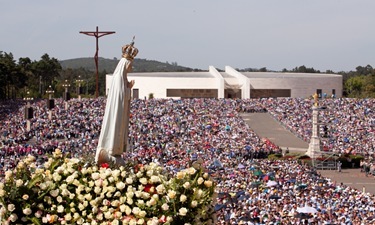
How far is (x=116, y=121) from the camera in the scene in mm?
10289

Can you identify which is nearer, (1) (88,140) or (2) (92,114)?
(1) (88,140)

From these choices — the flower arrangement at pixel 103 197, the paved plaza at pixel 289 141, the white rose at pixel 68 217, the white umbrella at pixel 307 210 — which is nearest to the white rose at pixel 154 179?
the flower arrangement at pixel 103 197

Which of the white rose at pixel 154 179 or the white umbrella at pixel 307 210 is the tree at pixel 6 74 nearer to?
the white umbrella at pixel 307 210

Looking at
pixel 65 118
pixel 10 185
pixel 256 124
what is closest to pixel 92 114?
pixel 65 118

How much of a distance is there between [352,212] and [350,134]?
A: 34.1m

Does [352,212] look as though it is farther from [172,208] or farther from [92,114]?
[92,114]

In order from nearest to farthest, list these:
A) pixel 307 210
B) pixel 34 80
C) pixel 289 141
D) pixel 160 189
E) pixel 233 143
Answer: pixel 160 189 < pixel 307 210 < pixel 233 143 < pixel 289 141 < pixel 34 80

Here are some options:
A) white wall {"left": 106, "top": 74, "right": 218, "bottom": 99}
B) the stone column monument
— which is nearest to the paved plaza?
the stone column monument

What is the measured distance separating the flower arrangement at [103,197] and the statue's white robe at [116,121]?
3.50ft

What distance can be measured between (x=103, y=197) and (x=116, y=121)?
159cm

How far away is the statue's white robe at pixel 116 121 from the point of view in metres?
10.3

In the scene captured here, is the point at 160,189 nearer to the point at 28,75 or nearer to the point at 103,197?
the point at 103,197

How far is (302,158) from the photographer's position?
149 feet

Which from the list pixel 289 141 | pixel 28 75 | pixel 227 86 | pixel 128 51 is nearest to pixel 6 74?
pixel 28 75
